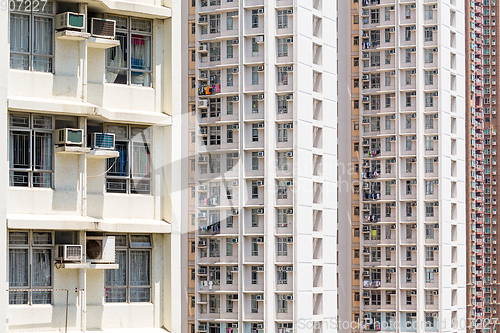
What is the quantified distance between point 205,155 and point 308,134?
3.05 m

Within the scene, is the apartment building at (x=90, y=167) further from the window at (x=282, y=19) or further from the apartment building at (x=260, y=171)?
the window at (x=282, y=19)

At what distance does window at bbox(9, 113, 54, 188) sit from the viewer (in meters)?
12.9

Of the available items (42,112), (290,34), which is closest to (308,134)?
(290,34)

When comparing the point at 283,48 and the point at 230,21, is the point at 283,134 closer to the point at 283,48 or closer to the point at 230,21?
the point at 283,48

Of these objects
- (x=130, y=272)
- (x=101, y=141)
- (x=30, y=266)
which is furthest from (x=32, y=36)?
(x=130, y=272)

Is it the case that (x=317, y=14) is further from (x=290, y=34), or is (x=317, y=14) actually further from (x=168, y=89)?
(x=168, y=89)

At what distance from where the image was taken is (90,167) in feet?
44.8

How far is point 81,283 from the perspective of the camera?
13.1 m

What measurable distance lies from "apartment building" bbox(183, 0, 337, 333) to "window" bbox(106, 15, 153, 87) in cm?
1229

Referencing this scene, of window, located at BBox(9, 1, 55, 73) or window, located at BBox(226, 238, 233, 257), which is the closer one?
window, located at BBox(9, 1, 55, 73)

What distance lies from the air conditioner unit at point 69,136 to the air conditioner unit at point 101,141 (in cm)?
41

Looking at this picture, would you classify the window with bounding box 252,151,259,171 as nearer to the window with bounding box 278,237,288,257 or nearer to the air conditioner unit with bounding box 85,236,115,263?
the window with bounding box 278,237,288,257

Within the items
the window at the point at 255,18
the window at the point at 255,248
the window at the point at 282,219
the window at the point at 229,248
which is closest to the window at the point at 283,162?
the window at the point at 282,219

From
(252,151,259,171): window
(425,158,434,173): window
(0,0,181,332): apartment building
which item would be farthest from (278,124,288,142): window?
(0,0,181,332): apartment building
